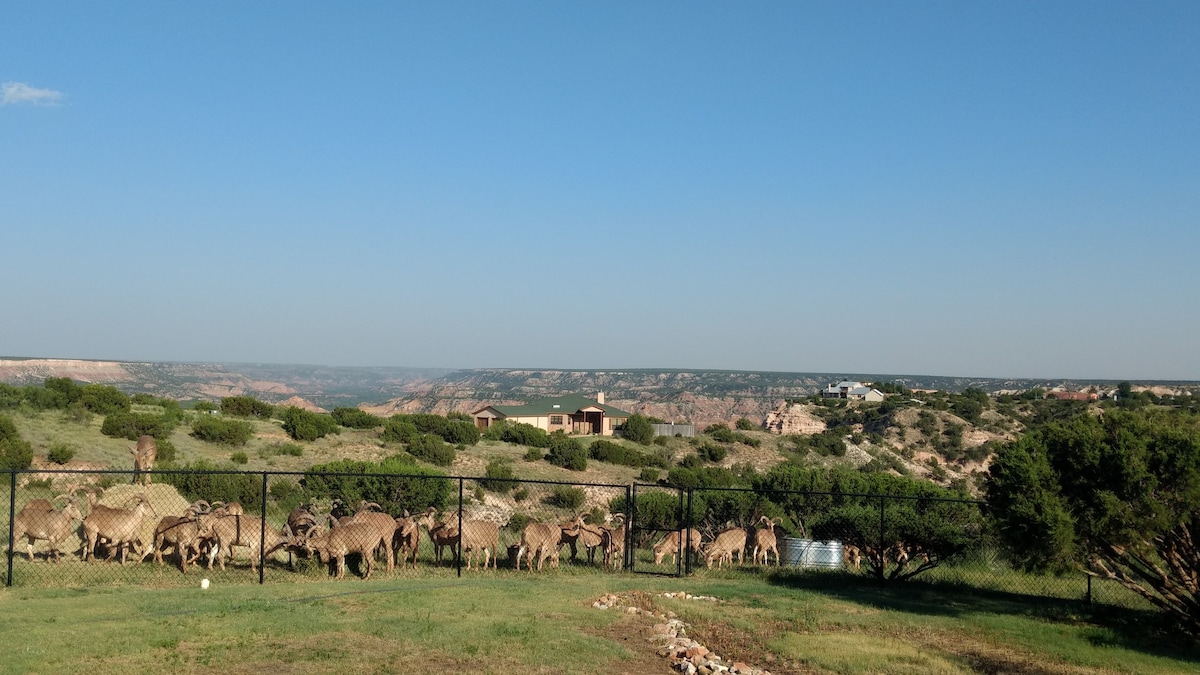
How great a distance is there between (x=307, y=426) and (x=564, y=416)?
33.3 metres

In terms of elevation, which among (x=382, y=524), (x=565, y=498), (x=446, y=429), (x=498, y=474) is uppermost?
(x=382, y=524)

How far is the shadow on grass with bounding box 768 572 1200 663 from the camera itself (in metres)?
13.7

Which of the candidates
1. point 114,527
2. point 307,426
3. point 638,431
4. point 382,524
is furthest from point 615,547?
point 638,431

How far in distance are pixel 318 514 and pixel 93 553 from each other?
658 cm

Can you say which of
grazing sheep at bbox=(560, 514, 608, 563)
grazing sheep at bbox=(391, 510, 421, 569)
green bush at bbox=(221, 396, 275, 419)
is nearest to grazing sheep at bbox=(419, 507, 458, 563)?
grazing sheep at bbox=(391, 510, 421, 569)

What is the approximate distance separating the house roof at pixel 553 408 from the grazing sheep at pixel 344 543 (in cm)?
6039

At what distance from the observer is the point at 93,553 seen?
59.5 ft

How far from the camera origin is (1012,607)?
647 inches

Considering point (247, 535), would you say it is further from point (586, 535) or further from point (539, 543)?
point (586, 535)

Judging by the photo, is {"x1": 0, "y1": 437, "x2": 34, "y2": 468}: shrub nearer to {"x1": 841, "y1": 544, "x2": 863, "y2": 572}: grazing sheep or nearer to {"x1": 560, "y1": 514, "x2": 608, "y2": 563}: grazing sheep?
{"x1": 560, "y1": 514, "x2": 608, "y2": 563}: grazing sheep

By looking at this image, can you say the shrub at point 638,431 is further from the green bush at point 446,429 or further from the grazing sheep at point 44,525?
the grazing sheep at point 44,525

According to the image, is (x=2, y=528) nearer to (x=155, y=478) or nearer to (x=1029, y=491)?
(x=155, y=478)

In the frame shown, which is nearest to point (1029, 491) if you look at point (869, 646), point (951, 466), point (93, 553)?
point (869, 646)

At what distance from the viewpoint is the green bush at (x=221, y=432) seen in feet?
151
